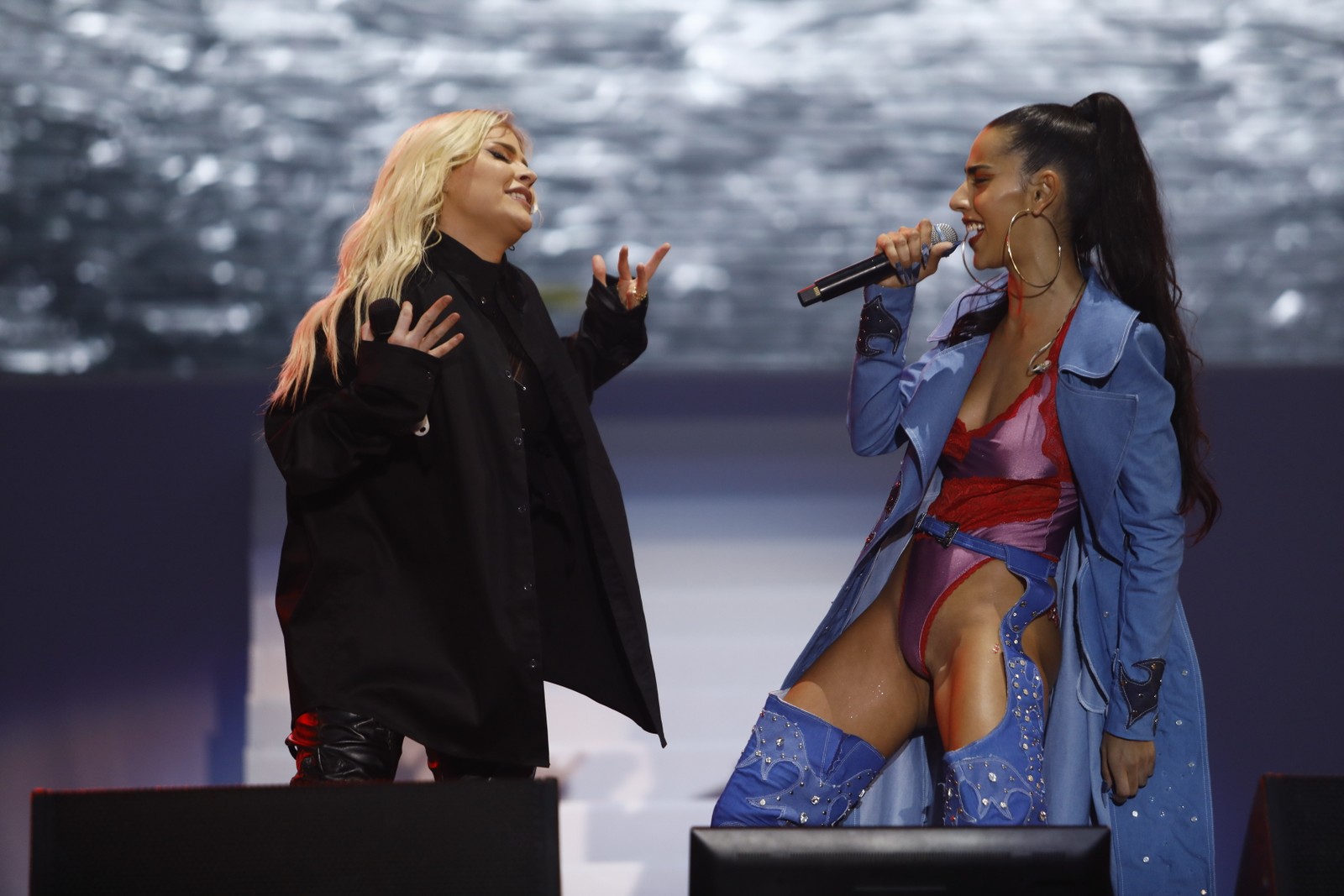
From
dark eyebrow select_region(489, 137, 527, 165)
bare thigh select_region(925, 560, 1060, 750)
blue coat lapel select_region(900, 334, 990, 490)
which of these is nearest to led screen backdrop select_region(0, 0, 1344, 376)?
dark eyebrow select_region(489, 137, 527, 165)

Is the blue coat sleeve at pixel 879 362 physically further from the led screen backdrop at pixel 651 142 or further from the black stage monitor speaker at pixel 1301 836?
the led screen backdrop at pixel 651 142

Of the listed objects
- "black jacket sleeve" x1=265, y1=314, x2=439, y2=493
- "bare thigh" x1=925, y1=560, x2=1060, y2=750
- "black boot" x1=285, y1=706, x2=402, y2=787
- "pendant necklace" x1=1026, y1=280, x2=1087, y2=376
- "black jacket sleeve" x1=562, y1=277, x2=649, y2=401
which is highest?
"black jacket sleeve" x1=562, y1=277, x2=649, y2=401

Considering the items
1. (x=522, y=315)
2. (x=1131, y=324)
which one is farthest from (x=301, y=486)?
(x=1131, y=324)

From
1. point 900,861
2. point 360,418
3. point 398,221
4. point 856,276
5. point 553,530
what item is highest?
point 398,221

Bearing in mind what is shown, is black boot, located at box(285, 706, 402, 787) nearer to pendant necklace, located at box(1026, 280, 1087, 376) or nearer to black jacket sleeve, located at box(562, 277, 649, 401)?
black jacket sleeve, located at box(562, 277, 649, 401)

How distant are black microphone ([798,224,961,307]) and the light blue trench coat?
4cm

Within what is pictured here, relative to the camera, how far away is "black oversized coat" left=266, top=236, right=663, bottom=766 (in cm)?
206

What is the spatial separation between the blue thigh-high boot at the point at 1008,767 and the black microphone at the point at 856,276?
1.93 feet

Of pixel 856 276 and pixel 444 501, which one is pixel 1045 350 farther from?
pixel 444 501

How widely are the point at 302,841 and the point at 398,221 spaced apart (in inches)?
46.0

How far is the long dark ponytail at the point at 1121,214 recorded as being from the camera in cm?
211

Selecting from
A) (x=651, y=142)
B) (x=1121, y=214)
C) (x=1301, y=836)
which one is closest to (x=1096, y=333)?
(x=1121, y=214)

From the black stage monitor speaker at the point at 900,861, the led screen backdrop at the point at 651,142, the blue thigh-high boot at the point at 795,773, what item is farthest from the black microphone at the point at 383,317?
the led screen backdrop at the point at 651,142

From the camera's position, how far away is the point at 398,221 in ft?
7.55
